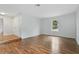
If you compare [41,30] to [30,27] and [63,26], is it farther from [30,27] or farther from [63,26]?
[63,26]

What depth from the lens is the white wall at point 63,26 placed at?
1.43 meters

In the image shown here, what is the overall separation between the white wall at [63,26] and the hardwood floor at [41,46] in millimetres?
83

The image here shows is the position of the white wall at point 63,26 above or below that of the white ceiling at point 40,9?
below

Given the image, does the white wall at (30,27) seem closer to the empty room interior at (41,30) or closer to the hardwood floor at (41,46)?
the empty room interior at (41,30)

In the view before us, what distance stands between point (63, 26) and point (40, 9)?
0.50 meters

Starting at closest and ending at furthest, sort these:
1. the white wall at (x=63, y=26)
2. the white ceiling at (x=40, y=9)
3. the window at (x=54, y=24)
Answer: the white ceiling at (x=40, y=9)
the white wall at (x=63, y=26)
the window at (x=54, y=24)

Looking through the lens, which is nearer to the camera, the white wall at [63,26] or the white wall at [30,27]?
the white wall at [63,26]

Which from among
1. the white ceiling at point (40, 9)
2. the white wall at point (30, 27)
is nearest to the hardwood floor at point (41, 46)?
the white wall at point (30, 27)

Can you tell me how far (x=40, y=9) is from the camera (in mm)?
1400

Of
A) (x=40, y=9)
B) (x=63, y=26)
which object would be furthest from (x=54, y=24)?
(x=40, y=9)

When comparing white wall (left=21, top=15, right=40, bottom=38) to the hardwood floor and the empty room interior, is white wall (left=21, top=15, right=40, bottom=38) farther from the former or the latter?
the hardwood floor
